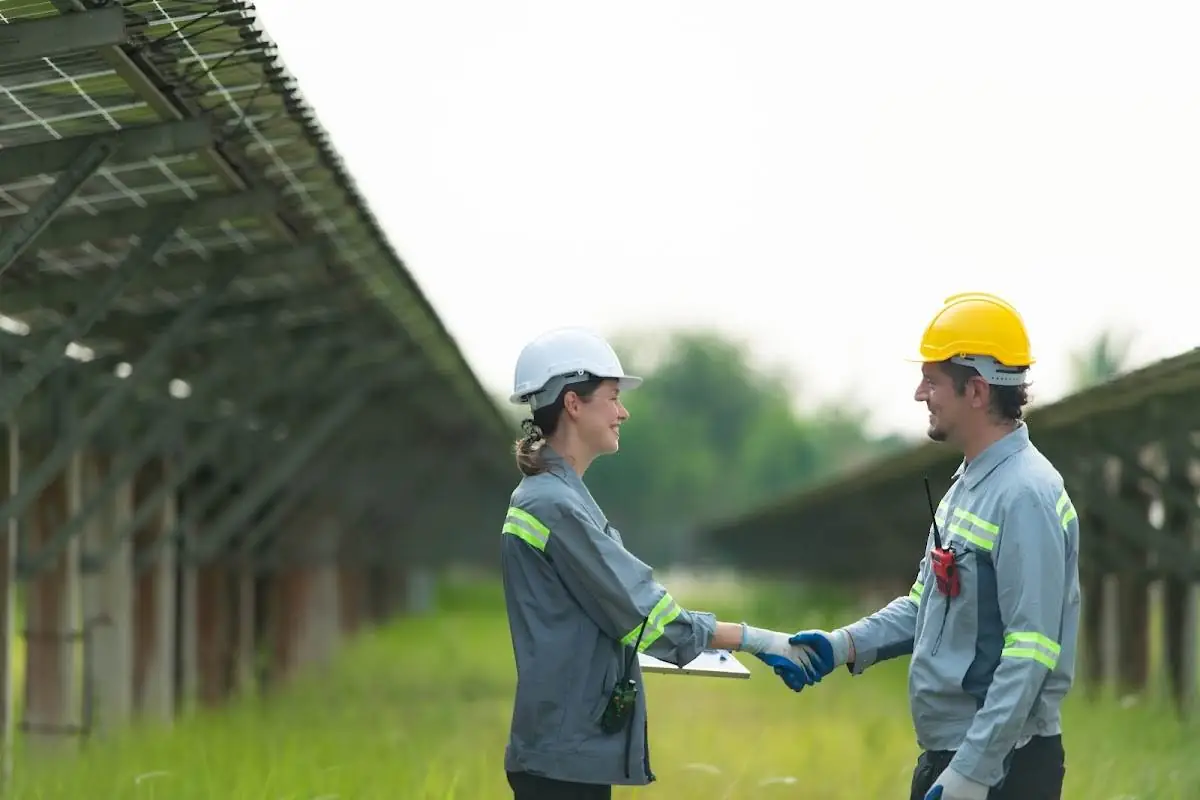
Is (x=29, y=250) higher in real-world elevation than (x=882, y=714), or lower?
higher

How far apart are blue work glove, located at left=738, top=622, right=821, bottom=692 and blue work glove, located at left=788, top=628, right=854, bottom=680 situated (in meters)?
0.01

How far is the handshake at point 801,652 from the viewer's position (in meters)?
5.09

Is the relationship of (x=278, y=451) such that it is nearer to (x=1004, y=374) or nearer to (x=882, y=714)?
(x=882, y=714)

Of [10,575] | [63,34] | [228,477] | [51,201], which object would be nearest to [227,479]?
[228,477]

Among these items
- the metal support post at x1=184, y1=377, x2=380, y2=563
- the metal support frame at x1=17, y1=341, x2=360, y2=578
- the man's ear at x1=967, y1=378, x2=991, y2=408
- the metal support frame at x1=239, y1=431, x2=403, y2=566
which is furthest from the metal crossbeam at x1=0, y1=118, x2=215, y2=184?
the metal support frame at x1=239, y1=431, x2=403, y2=566

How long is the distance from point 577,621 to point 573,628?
22 mm

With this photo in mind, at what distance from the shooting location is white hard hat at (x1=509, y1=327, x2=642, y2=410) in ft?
16.1

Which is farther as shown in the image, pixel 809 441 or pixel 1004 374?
pixel 809 441

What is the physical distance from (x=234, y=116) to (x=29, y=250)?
4.91 ft

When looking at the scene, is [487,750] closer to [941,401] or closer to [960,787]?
[941,401]

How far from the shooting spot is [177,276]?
9.71 m

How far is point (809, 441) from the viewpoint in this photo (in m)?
104

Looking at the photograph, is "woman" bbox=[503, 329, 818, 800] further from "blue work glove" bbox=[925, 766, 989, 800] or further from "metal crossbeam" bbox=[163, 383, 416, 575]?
"metal crossbeam" bbox=[163, 383, 416, 575]

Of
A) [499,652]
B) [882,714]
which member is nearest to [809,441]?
[499,652]
